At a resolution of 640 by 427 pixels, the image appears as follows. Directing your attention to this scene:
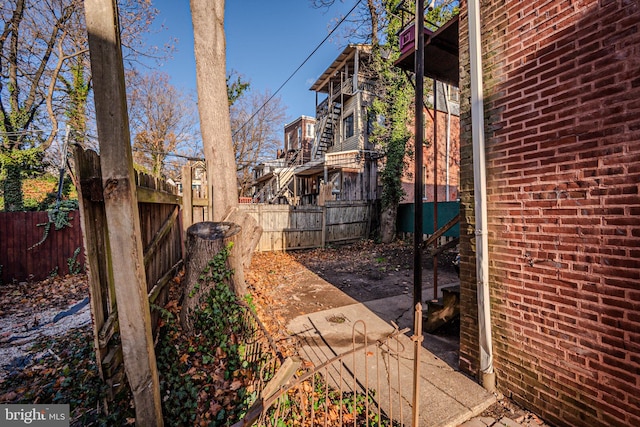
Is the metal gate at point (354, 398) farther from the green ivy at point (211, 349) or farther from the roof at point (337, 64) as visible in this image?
the roof at point (337, 64)

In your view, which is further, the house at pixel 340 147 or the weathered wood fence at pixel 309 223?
the house at pixel 340 147

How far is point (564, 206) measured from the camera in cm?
223

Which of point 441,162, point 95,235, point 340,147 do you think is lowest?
point 95,235

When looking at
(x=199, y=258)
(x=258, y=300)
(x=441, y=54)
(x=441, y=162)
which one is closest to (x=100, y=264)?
(x=199, y=258)

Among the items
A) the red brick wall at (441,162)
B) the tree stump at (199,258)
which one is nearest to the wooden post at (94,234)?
the tree stump at (199,258)

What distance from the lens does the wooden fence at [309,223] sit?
35.5 ft

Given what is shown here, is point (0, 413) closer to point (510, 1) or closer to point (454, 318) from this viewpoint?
point (454, 318)

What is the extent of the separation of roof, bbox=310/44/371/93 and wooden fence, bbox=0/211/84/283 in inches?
613

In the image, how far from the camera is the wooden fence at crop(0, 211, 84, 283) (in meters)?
6.70

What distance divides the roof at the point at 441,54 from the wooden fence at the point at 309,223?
7.29 m

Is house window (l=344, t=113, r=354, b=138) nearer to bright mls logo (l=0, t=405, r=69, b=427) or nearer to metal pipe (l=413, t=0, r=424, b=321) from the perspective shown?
metal pipe (l=413, t=0, r=424, b=321)

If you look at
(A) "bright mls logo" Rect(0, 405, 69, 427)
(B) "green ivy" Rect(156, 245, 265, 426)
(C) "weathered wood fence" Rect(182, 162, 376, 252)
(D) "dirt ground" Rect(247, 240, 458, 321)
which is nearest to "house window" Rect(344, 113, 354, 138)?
(C) "weathered wood fence" Rect(182, 162, 376, 252)

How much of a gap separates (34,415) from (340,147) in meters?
17.7

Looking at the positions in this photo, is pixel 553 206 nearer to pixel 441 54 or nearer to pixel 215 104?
pixel 441 54
